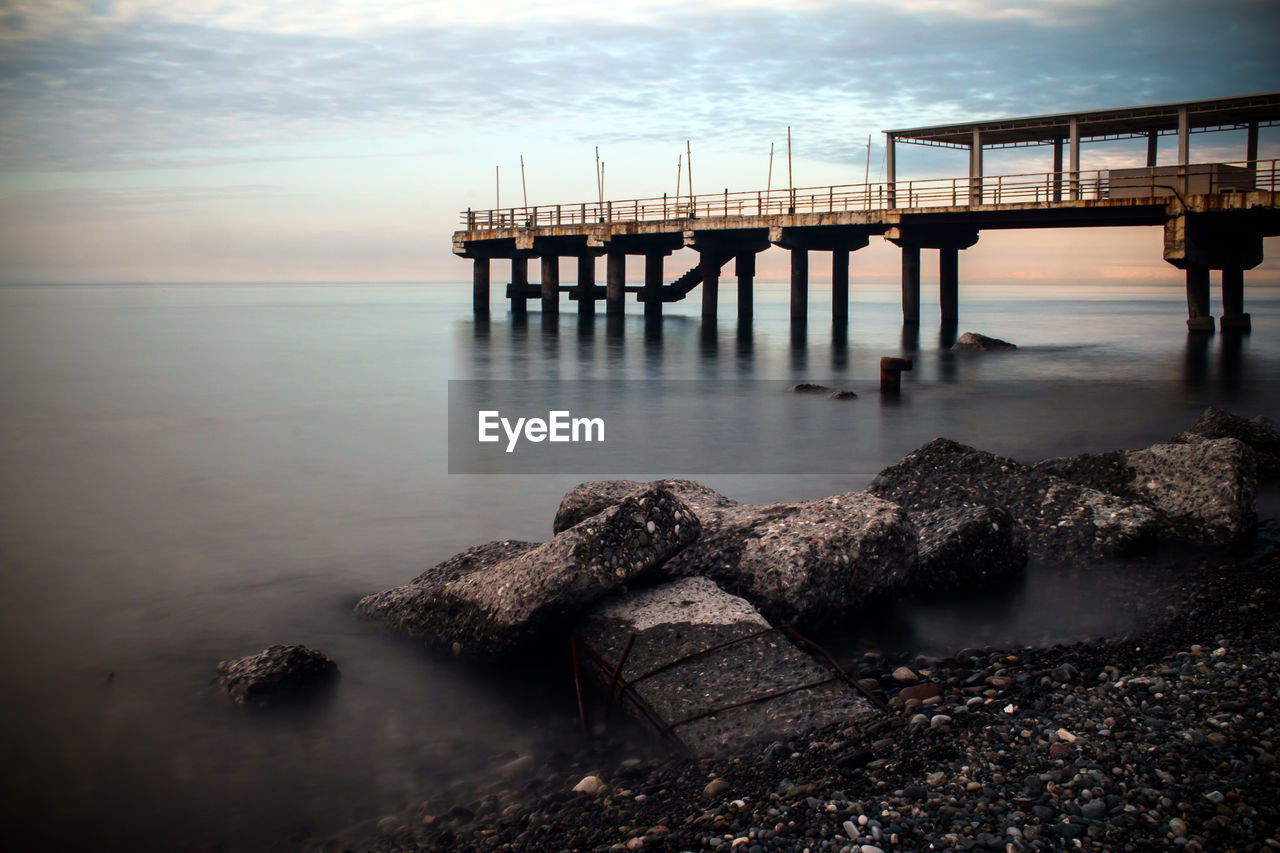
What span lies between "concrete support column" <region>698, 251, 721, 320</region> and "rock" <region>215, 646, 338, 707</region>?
99.0ft

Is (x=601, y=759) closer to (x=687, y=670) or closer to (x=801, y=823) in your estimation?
(x=687, y=670)

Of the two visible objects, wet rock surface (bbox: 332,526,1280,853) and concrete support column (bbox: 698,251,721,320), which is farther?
concrete support column (bbox: 698,251,721,320)

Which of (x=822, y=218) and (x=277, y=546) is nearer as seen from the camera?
(x=277, y=546)

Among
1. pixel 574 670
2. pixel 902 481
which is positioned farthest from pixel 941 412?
pixel 574 670

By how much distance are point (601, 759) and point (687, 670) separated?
0.64m

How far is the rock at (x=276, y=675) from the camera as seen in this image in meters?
5.40

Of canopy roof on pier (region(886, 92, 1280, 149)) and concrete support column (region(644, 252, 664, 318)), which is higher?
canopy roof on pier (region(886, 92, 1280, 149))

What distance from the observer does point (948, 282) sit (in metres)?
32.9

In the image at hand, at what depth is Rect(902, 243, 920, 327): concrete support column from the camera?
3050cm

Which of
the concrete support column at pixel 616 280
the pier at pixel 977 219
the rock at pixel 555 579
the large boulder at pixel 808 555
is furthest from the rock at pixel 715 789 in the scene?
the concrete support column at pixel 616 280

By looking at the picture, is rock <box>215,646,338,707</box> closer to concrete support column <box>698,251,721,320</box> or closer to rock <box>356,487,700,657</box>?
rock <box>356,487,700,657</box>

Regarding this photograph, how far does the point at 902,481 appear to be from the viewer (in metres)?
8.19

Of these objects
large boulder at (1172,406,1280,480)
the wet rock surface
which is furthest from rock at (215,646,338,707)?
large boulder at (1172,406,1280,480)

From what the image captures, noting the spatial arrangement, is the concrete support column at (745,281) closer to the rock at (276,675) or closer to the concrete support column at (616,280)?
the concrete support column at (616,280)
